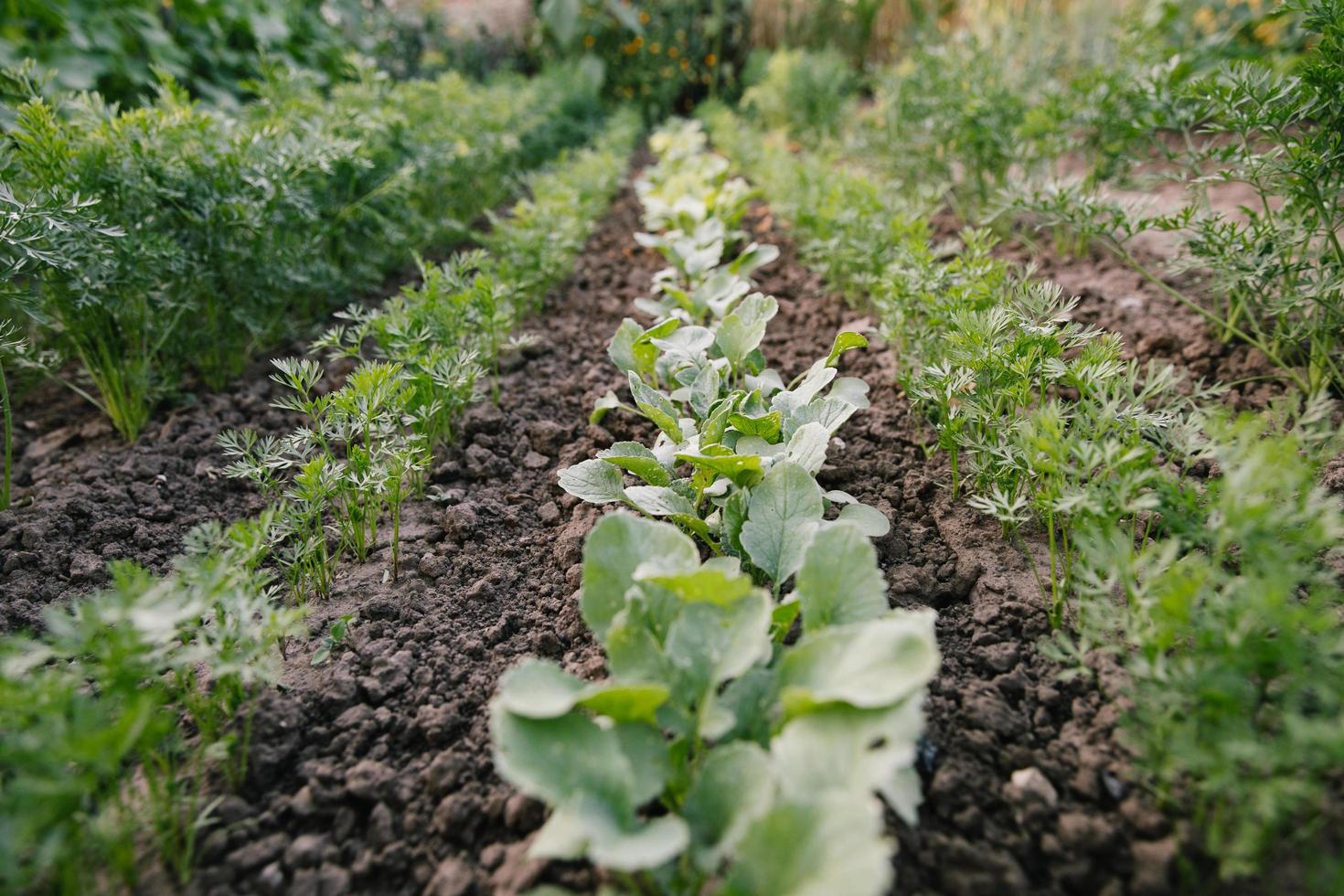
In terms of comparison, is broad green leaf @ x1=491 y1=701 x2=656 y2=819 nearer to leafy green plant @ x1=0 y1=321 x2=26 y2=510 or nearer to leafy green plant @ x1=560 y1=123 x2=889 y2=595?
leafy green plant @ x1=560 y1=123 x2=889 y2=595

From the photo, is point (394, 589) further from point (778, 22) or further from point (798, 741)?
point (778, 22)

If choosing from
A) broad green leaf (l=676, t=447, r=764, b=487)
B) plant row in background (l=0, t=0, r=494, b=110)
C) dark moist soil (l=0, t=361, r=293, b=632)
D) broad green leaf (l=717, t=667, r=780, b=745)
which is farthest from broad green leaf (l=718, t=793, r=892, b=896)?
plant row in background (l=0, t=0, r=494, b=110)

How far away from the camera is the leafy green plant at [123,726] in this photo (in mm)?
896

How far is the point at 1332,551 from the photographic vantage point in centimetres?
158

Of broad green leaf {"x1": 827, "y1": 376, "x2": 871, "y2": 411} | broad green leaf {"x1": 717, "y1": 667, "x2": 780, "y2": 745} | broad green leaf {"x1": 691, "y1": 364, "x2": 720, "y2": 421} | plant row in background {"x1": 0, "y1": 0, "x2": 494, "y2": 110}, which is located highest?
plant row in background {"x1": 0, "y1": 0, "x2": 494, "y2": 110}

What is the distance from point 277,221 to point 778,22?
393 inches

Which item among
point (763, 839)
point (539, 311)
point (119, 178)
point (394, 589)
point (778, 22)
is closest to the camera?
point (763, 839)

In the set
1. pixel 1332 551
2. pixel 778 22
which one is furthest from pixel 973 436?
pixel 778 22

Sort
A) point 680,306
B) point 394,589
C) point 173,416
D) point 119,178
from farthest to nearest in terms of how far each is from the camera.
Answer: point 680,306
point 173,416
point 119,178
point 394,589

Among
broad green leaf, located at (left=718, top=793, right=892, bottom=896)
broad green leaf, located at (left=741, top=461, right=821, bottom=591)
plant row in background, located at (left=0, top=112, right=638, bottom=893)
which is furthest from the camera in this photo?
broad green leaf, located at (left=741, top=461, right=821, bottom=591)

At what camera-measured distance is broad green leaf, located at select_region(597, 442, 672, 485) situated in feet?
5.34

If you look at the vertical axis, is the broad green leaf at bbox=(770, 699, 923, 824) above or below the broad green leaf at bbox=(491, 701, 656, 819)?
below

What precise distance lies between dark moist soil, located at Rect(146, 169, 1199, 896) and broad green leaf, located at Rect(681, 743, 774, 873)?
20 cm

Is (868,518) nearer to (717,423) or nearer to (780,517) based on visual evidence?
(780,517)
